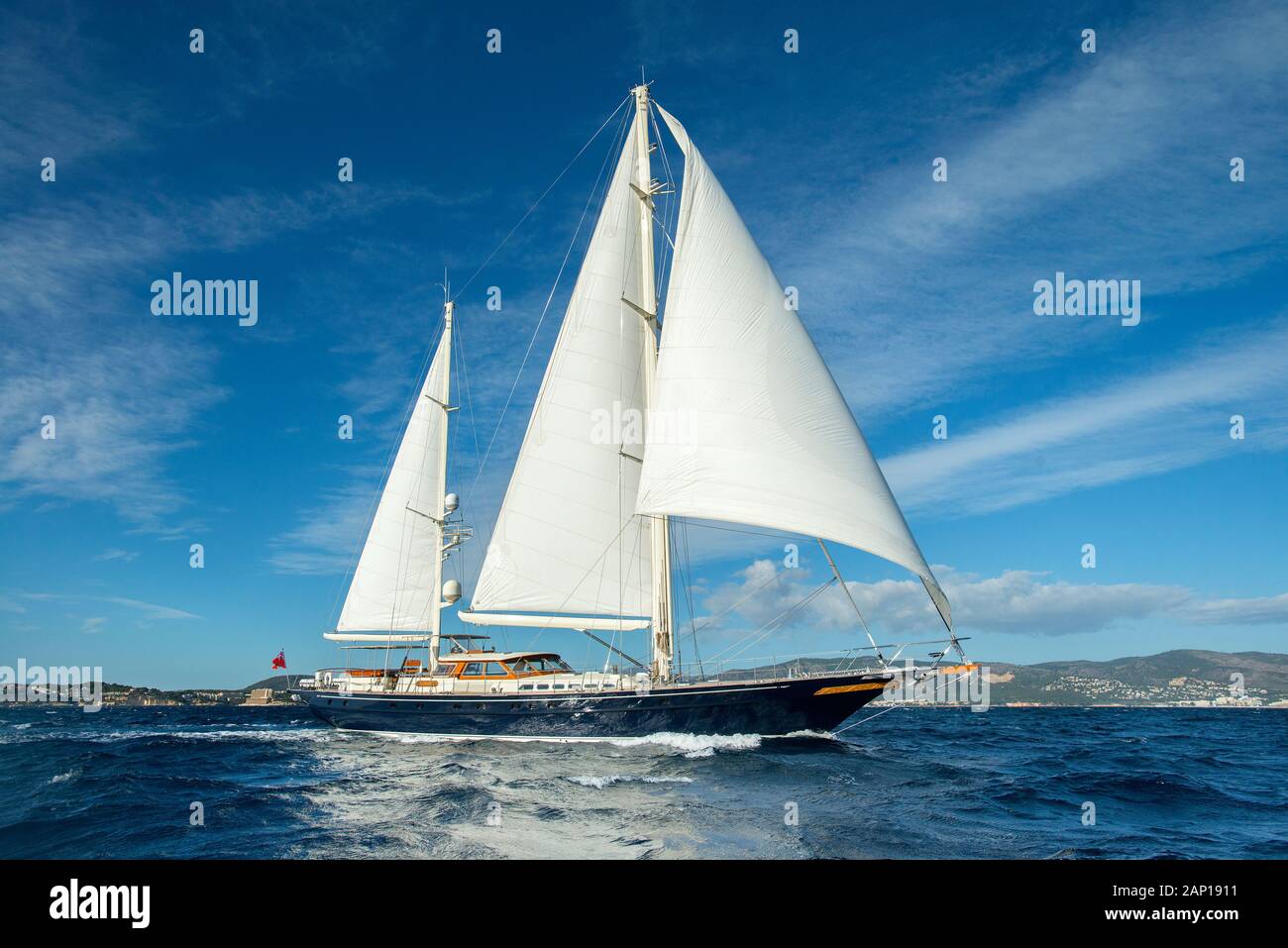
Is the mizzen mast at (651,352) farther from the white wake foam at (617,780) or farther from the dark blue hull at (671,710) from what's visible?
the white wake foam at (617,780)

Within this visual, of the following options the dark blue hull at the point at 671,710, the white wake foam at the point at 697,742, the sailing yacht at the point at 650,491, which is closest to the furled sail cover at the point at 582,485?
the sailing yacht at the point at 650,491

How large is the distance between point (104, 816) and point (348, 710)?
21.6m

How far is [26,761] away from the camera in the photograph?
109ft

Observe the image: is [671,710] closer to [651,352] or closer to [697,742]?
[697,742]

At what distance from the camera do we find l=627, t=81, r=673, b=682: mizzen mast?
34.0 m

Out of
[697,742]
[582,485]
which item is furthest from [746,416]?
[697,742]

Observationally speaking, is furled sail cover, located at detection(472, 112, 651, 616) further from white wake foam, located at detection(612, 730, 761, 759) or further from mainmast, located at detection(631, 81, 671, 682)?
white wake foam, located at detection(612, 730, 761, 759)

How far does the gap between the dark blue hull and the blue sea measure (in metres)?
0.85

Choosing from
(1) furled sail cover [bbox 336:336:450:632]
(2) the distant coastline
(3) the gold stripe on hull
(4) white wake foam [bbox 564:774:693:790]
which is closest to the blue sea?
(4) white wake foam [bbox 564:774:693:790]

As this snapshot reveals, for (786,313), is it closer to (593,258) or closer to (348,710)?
(593,258)

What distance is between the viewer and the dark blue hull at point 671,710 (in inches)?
1169

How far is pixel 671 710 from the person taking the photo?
3062cm
